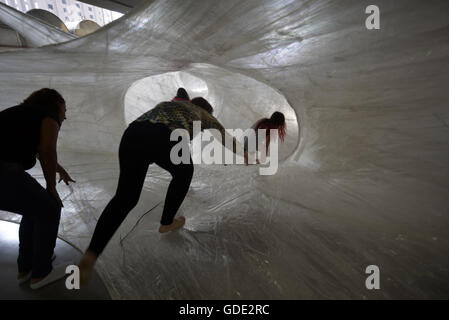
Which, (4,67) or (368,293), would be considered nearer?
(368,293)

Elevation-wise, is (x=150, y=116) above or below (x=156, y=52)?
below

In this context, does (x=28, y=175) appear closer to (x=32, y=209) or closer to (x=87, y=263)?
(x=32, y=209)

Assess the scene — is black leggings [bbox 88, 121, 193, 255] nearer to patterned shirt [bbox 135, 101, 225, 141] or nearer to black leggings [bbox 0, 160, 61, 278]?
patterned shirt [bbox 135, 101, 225, 141]

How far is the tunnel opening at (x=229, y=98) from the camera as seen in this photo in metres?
2.65

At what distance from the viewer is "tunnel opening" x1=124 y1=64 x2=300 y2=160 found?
265 cm

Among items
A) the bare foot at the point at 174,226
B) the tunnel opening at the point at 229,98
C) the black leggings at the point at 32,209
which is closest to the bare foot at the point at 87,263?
the black leggings at the point at 32,209

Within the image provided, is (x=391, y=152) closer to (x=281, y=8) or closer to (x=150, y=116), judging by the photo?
(x=281, y=8)

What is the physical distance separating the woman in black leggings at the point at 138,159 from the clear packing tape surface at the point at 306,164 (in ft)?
0.64

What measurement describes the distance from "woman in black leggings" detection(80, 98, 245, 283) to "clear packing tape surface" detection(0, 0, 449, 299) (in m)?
0.20

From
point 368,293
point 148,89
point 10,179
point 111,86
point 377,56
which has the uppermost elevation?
point 148,89

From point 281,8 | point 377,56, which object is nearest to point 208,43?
point 281,8

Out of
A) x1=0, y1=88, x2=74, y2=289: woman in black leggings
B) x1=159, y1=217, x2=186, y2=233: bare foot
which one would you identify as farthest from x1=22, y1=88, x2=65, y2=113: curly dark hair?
x1=159, y1=217, x2=186, y2=233: bare foot

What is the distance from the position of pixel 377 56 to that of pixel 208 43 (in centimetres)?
88

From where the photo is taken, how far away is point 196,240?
1118 millimetres
